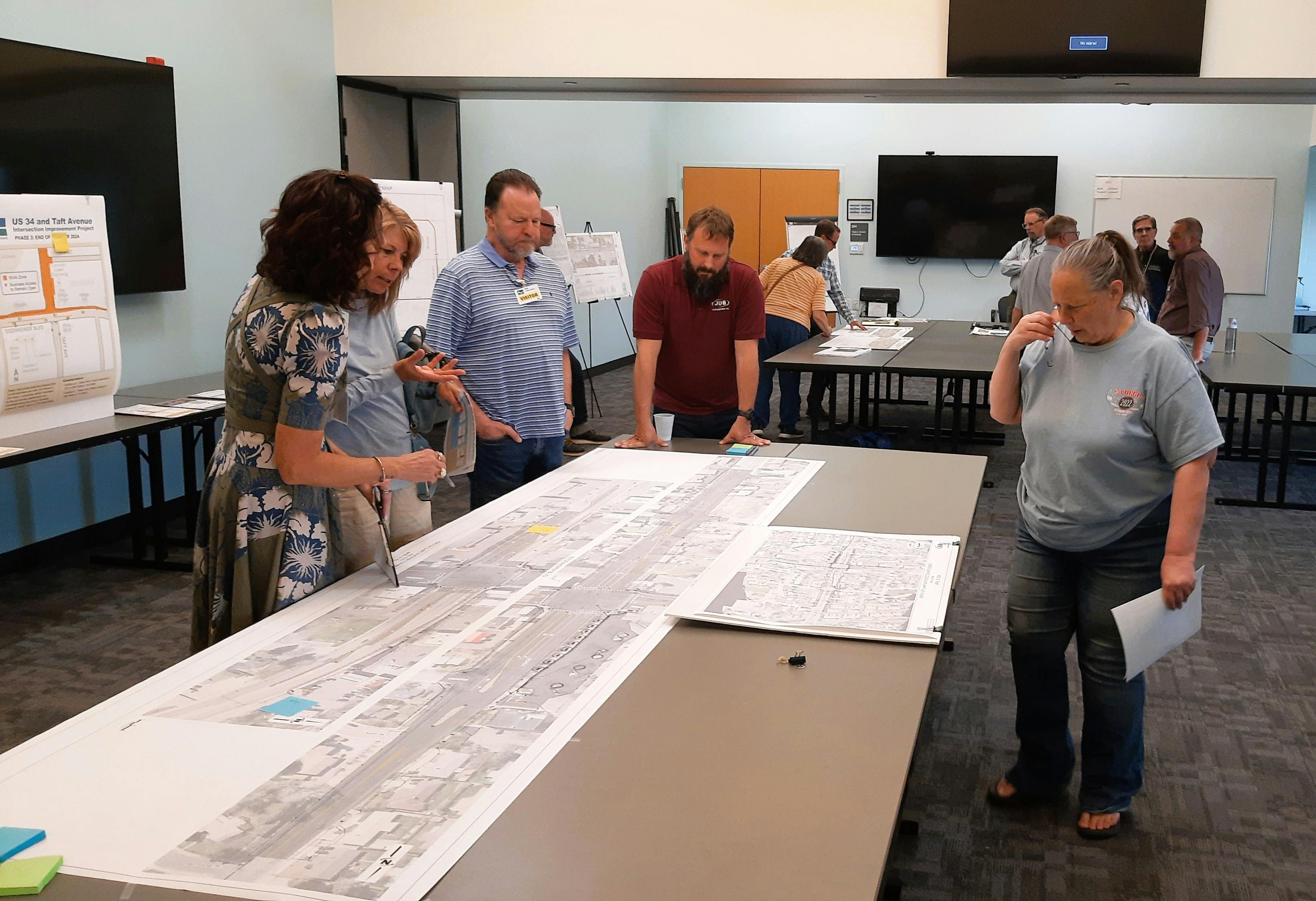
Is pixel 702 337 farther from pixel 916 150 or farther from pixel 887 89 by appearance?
pixel 916 150

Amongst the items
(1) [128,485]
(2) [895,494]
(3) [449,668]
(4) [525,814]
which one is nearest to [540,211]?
(2) [895,494]

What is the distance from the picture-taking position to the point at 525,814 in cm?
126

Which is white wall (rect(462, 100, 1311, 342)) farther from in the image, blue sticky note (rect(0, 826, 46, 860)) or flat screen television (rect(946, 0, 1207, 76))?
blue sticky note (rect(0, 826, 46, 860))

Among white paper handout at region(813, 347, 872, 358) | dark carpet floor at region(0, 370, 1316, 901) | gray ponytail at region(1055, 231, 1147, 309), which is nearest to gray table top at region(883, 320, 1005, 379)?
white paper handout at region(813, 347, 872, 358)

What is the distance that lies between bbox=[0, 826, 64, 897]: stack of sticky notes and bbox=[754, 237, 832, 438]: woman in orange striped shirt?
593 cm

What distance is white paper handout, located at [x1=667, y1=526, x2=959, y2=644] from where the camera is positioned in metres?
1.83

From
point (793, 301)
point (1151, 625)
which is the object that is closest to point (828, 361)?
point (793, 301)

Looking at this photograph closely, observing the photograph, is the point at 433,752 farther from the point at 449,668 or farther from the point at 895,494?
the point at 895,494

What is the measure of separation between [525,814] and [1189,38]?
5.63 m

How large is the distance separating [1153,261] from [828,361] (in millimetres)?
5116

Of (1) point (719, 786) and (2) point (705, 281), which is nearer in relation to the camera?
(1) point (719, 786)

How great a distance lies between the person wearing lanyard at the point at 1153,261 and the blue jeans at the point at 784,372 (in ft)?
10.5

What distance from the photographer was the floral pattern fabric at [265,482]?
72.8 inches

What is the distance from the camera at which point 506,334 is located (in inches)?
119
